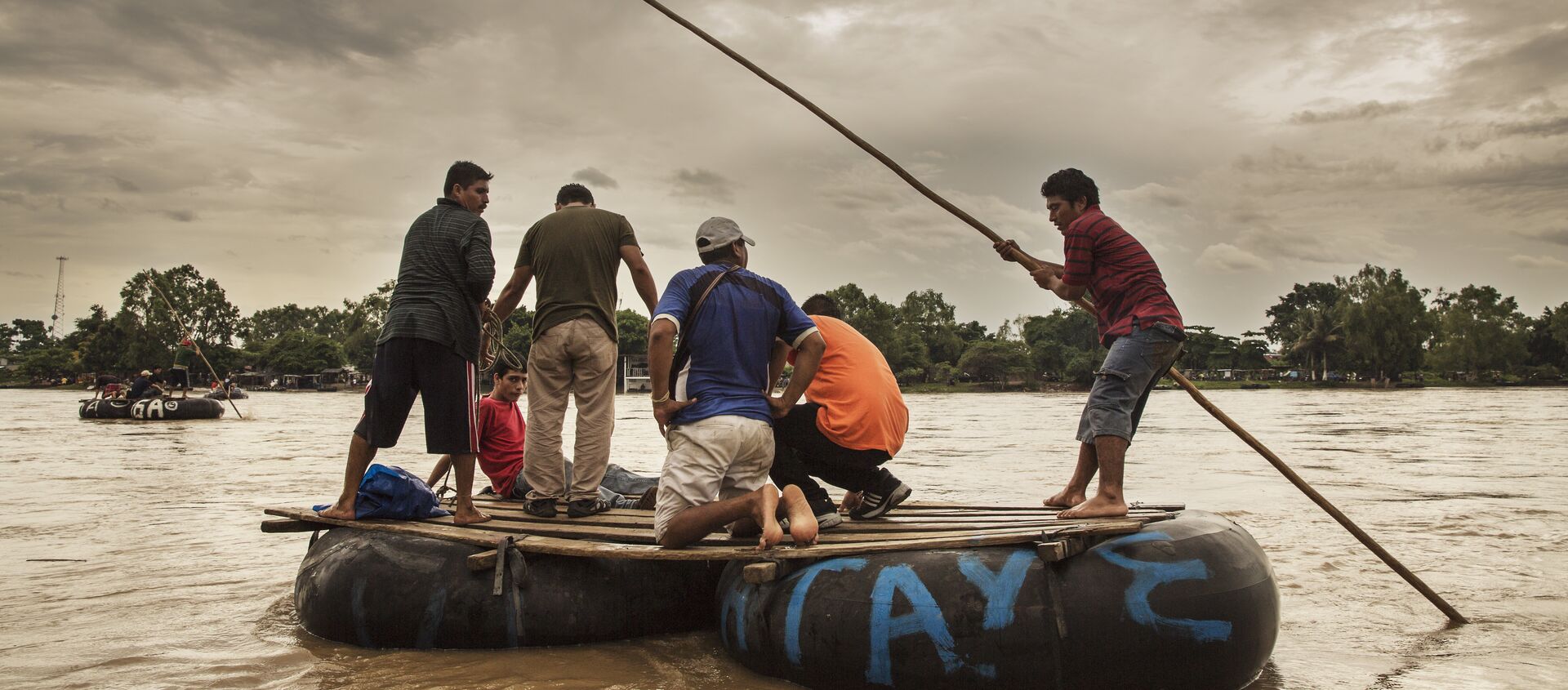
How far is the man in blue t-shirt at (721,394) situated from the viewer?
4082 mm

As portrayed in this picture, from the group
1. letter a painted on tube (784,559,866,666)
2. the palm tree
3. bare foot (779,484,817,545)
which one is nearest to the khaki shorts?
bare foot (779,484,817,545)

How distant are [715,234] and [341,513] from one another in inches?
93.8

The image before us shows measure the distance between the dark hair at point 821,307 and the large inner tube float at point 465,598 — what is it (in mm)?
1656

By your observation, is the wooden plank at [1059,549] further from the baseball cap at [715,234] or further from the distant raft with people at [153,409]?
the distant raft with people at [153,409]

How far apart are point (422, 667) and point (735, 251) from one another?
87.6 inches

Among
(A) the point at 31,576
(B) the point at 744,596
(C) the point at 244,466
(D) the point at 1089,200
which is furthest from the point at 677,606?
(C) the point at 244,466

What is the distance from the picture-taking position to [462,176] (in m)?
5.19

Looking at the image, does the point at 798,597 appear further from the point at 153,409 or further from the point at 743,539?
the point at 153,409

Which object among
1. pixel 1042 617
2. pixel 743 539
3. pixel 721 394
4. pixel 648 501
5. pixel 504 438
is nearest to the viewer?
pixel 1042 617

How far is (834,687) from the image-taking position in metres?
3.73

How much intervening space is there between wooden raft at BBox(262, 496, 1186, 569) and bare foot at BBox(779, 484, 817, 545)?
4 centimetres

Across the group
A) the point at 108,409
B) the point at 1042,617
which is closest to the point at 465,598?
the point at 1042,617

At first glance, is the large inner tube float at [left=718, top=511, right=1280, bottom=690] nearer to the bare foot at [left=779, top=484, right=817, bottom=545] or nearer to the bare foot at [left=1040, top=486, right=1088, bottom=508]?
the bare foot at [left=779, top=484, right=817, bottom=545]

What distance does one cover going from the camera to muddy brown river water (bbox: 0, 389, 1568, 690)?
4160 mm
